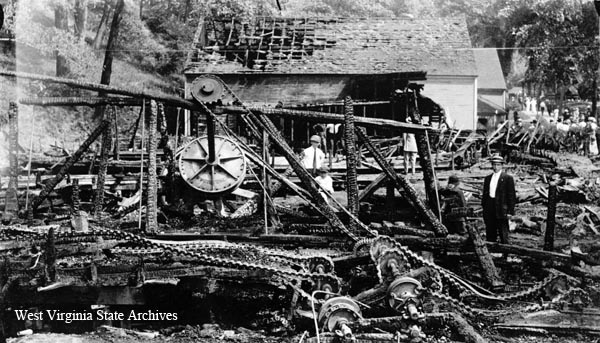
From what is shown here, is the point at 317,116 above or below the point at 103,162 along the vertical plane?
above

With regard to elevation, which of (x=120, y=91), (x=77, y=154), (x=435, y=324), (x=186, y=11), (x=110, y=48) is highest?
(x=186, y=11)

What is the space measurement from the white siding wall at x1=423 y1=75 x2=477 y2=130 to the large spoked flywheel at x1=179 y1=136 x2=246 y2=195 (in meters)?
28.8

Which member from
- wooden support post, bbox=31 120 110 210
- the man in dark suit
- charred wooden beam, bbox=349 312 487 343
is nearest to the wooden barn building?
the man in dark suit

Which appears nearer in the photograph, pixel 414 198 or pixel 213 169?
pixel 414 198

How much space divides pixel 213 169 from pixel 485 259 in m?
4.65

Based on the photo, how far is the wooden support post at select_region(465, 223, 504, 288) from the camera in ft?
27.0

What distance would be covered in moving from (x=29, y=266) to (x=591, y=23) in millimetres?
28902

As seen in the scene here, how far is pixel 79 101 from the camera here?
9.17m

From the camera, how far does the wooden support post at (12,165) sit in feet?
36.2

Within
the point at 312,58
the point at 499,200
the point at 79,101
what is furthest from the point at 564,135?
the point at 79,101

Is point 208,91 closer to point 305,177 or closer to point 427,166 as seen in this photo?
point 305,177

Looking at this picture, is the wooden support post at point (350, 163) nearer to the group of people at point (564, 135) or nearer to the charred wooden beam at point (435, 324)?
the charred wooden beam at point (435, 324)

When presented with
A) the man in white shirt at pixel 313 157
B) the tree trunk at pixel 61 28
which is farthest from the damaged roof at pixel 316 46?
the man in white shirt at pixel 313 157

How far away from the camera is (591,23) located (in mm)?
30312
